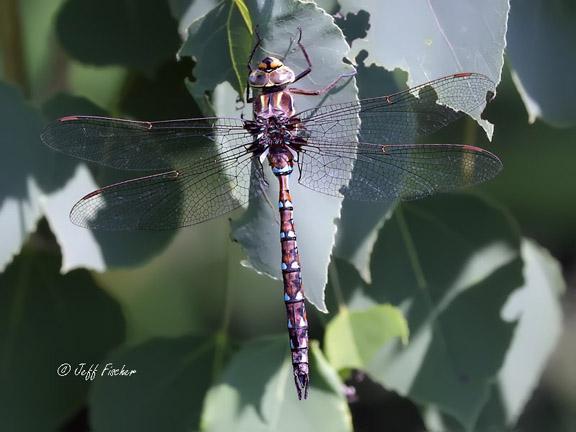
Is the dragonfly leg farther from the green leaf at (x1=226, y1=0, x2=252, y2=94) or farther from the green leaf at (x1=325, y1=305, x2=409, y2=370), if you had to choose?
the green leaf at (x1=325, y1=305, x2=409, y2=370)

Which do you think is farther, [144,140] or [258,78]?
[144,140]

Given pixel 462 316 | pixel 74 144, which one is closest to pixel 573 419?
pixel 462 316

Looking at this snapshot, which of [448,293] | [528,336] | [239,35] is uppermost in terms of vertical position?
[239,35]

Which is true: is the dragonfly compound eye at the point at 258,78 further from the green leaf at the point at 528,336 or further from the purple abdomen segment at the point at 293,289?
the green leaf at the point at 528,336

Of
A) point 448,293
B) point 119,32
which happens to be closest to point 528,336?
point 448,293

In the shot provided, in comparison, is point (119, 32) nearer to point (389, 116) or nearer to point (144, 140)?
point (144, 140)

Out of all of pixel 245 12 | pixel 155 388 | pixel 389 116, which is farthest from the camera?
pixel 155 388

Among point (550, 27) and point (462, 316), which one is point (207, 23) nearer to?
point (550, 27)

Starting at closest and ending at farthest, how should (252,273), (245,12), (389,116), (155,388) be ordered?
(245,12), (389,116), (155,388), (252,273)
